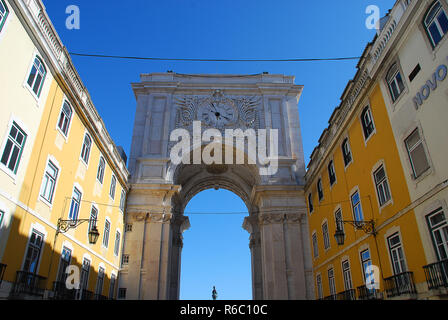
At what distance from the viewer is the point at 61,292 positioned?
15.4m

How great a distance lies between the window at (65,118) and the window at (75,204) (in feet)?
10.4

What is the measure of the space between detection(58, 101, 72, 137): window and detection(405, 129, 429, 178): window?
1494 cm

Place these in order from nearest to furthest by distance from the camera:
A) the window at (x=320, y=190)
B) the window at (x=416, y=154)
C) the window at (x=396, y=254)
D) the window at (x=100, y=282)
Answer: the window at (x=416, y=154)
the window at (x=396, y=254)
the window at (x=100, y=282)
the window at (x=320, y=190)

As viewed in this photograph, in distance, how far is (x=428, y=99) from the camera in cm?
1082

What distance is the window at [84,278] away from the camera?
1784cm

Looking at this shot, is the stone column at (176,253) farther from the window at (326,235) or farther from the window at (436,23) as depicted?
the window at (436,23)

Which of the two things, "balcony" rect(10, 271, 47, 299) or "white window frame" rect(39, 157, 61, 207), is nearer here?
"balcony" rect(10, 271, 47, 299)

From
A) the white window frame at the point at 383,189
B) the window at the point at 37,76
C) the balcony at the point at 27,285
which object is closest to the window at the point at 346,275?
the white window frame at the point at 383,189

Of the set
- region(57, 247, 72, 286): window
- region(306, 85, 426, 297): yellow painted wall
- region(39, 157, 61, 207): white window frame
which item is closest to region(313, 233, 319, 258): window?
region(306, 85, 426, 297): yellow painted wall

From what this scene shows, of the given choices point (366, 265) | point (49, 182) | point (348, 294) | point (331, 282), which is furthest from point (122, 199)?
point (366, 265)

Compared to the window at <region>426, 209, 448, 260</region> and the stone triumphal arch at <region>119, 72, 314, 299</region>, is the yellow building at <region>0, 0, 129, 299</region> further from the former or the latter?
the window at <region>426, 209, 448, 260</region>

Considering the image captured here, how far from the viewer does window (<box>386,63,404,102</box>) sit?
12.8 meters

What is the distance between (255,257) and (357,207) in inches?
927

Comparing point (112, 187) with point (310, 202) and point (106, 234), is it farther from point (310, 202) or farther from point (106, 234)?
point (310, 202)
